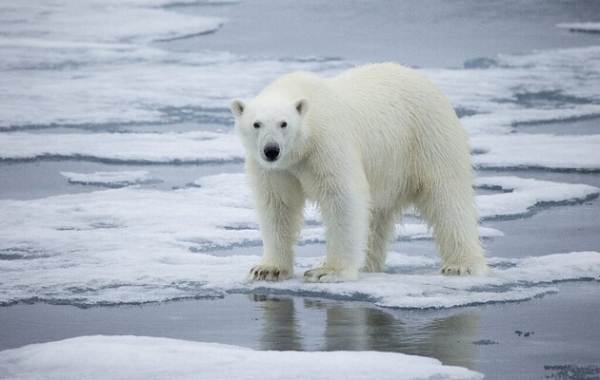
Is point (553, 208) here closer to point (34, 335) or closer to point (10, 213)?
point (10, 213)

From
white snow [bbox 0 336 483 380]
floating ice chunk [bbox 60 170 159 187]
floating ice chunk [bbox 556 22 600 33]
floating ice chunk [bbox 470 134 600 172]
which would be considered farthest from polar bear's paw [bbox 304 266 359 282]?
floating ice chunk [bbox 556 22 600 33]

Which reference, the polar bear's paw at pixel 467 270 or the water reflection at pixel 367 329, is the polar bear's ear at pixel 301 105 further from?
the polar bear's paw at pixel 467 270

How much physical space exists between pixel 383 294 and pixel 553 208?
8.19 ft

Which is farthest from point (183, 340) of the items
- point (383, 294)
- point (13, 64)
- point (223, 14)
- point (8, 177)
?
point (223, 14)

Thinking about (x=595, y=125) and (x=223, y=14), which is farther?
(x=223, y=14)

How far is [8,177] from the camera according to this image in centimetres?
876

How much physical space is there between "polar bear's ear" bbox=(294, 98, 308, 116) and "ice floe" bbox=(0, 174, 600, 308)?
0.73 meters

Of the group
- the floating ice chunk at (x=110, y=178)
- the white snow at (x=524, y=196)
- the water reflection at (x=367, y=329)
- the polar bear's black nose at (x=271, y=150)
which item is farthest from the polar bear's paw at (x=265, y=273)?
the floating ice chunk at (x=110, y=178)

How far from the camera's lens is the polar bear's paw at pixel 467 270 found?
5.55 m

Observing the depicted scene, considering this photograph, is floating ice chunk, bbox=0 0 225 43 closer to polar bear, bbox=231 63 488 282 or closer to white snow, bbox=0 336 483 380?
polar bear, bbox=231 63 488 282

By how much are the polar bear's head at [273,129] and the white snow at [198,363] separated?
1177mm

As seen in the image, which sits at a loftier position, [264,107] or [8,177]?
[264,107]

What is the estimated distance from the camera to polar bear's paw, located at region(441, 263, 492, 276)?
5.55 metres

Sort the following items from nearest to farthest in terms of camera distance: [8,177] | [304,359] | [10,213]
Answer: [304,359] < [10,213] < [8,177]
